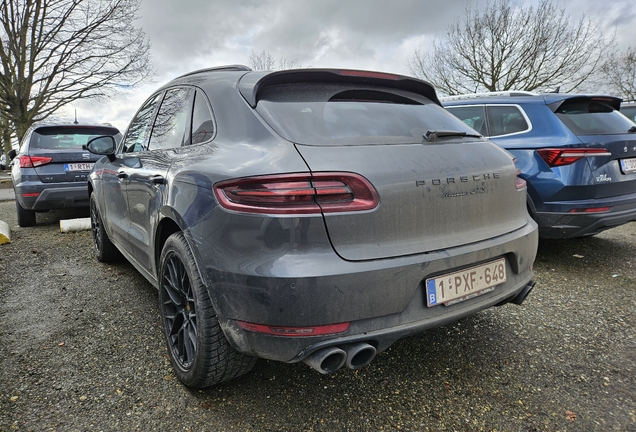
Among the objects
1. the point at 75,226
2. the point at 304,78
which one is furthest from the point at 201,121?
the point at 75,226

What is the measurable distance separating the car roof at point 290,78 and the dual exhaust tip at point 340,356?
1129 mm

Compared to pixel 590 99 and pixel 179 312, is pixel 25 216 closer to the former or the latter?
pixel 179 312

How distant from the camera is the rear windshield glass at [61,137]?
6391 millimetres

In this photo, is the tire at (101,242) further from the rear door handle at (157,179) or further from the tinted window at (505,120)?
the tinted window at (505,120)

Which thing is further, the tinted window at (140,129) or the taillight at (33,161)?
the taillight at (33,161)

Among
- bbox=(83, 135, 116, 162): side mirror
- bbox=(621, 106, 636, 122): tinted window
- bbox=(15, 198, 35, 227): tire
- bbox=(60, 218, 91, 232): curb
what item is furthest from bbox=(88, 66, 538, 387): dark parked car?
bbox=(621, 106, 636, 122): tinted window

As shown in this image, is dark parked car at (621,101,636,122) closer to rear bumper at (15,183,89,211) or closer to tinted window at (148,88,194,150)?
tinted window at (148,88,194,150)

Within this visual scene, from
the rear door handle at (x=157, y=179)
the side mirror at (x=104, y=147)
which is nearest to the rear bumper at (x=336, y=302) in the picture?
the rear door handle at (x=157, y=179)

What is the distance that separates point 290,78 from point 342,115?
1.05 feet

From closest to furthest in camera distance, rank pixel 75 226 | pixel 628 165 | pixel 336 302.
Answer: pixel 336 302 < pixel 628 165 < pixel 75 226

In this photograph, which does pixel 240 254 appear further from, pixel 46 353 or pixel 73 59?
pixel 73 59

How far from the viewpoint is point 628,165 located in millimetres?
3832

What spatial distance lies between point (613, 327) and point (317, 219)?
2.37 meters

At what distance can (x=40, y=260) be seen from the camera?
15.2 feet
